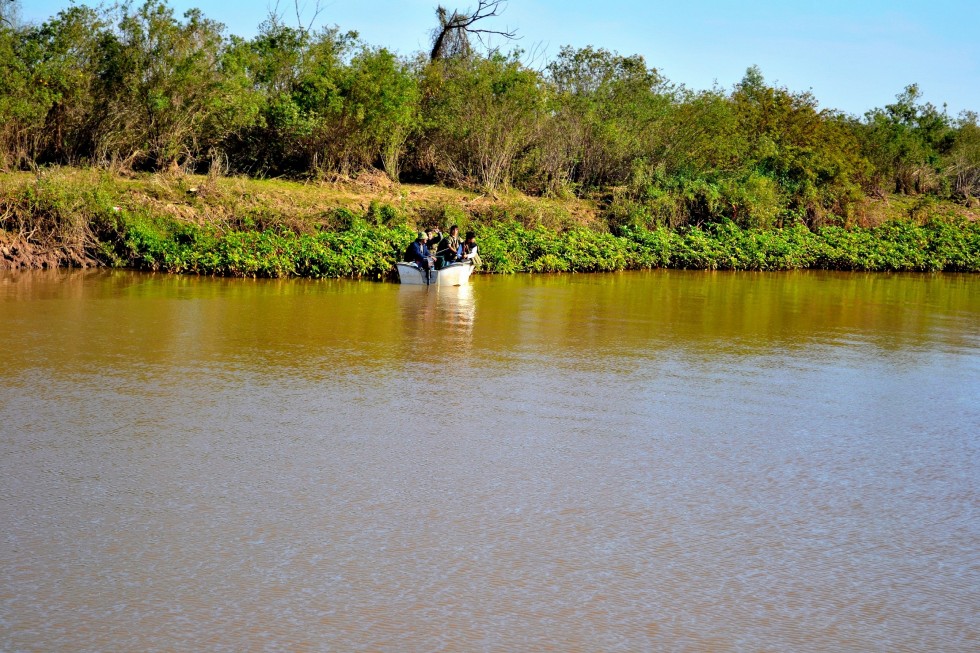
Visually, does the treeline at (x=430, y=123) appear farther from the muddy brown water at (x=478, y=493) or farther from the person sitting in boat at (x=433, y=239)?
the muddy brown water at (x=478, y=493)

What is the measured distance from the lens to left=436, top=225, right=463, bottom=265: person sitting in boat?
26.3m

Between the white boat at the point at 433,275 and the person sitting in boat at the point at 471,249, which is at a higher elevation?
the person sitting in boat at the point at 471,249

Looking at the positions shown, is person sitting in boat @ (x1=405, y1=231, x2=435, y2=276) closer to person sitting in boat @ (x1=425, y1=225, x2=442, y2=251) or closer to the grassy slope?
person sitting in boat @ (x1=425, y1=225, x2=442, y2=251)

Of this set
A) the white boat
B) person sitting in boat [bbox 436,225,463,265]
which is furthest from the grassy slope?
the white boat

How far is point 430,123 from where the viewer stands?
35.0 meters

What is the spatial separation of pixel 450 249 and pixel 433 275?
4.38ft

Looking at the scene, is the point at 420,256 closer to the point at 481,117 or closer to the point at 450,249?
the point at 450,249

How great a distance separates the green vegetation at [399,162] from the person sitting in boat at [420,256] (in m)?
1.34

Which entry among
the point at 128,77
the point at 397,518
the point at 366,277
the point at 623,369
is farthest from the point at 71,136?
the point at 397,518

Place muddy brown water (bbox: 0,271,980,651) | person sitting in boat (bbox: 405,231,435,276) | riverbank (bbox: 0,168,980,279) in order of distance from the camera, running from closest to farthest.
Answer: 1. muddy brown water (bbox: 0,271,980,651)
2. person sitting in boat (bbox: 405,231,435,276)
3. riverbank (bbox: 0,168,980,279)

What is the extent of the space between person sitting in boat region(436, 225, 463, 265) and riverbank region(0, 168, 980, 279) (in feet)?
4.73

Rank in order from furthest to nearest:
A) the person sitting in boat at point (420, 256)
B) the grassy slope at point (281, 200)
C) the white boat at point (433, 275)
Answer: the grassy slope at point (281, 200), the person sitting in boat at point (420, 256), the white boat at point (433, 275)

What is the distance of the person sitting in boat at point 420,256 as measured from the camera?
A: 998 inches

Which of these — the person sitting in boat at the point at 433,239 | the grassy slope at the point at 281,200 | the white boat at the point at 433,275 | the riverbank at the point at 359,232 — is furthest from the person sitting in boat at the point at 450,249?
the grassy slope at the point at 281,200
